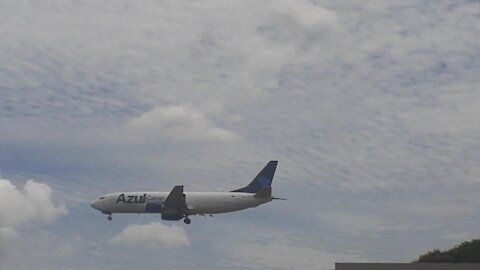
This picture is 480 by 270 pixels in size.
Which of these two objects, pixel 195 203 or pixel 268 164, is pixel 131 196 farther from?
pixel 268 164

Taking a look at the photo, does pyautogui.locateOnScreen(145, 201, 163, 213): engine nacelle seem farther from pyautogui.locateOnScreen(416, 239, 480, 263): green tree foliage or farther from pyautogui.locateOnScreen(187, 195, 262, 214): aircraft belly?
pyautogui.locateOnScreen(416, 239, 480, 263): green tree foliage

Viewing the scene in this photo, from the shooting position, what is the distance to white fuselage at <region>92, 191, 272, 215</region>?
350 ft

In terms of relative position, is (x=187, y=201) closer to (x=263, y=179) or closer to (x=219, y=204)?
(x=219, y=204)

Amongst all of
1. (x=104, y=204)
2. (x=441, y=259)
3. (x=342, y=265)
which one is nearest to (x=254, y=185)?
(x=104, y=204)

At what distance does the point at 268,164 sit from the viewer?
11506 centimetres

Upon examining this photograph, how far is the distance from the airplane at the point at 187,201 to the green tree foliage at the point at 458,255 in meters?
21.6

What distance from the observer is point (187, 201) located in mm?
109562

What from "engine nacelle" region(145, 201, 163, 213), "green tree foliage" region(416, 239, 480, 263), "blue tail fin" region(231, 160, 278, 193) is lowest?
"green tree foliage" region(416, 239, 480, 263)

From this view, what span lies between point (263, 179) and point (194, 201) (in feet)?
35.1

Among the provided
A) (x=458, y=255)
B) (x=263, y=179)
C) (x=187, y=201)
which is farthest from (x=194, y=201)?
(x=458, y=255)

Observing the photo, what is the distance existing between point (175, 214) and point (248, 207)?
32.8 ft

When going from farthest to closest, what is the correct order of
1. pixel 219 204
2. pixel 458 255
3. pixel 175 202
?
pixel 219 204, pixel 175 202, pixel 458 255

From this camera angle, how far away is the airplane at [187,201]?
107 meters

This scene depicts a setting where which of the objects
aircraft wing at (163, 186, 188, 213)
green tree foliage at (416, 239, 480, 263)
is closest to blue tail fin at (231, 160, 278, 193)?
aircraft wing at (163, 186, 188, 213)
